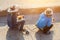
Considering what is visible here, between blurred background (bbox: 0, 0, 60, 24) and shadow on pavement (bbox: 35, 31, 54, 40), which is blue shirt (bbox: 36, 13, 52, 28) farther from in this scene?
blurred background (bbox: 0, 0, 60, 24)

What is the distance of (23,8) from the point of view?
3561 mm

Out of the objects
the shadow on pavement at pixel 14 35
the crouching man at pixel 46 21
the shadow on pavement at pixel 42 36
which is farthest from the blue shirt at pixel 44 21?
the shadow on pavement at pixel 14 35

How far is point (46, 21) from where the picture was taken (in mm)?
2891

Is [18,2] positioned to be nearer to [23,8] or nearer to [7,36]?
[23,8]

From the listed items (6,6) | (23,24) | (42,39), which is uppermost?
(6,6)

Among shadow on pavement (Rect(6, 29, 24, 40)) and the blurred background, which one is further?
the blurred background

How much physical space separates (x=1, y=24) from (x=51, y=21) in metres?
0.84

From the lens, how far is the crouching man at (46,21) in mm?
2849

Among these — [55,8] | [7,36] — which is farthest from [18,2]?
[7,36]

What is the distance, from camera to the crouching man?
2.85 meters

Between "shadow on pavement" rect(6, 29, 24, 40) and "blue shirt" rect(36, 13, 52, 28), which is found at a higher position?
"blue shirt" rect(36, 13, 52, 28)

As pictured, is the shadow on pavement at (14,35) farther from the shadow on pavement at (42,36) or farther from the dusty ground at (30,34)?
the shadow on pavement at (42,36)

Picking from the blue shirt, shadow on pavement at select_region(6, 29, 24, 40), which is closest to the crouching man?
the blue shirt

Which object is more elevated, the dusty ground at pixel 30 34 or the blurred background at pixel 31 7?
the blurred background at pixel 31 7
